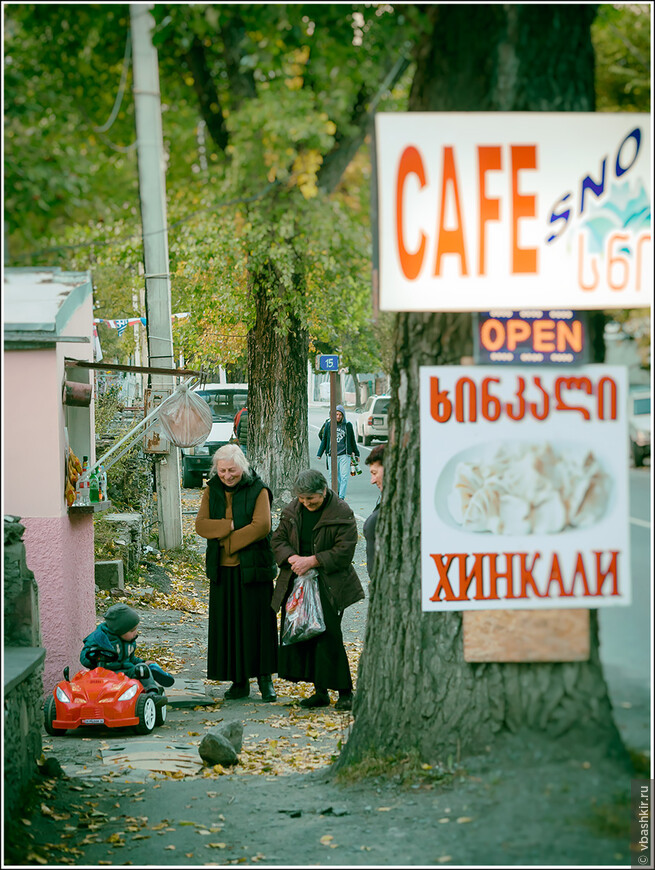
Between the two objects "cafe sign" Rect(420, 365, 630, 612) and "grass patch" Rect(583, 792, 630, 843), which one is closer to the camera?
"grass patch" Rect(583, 792, 630, 843)

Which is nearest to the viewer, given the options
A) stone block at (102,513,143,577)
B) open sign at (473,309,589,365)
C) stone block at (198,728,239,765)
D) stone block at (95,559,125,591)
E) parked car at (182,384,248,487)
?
open sign at (473,309,589,365)

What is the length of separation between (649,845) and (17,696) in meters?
3.06

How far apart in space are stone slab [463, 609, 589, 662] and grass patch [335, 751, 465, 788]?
600 millimetres

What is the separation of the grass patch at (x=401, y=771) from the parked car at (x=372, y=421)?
20948 millimetres

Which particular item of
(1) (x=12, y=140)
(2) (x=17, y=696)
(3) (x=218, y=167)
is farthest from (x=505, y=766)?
(1) (x=12, y=140)

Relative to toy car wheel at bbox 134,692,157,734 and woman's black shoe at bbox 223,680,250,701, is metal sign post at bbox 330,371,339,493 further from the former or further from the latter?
toy car wheel at bbox 134,692,157,734

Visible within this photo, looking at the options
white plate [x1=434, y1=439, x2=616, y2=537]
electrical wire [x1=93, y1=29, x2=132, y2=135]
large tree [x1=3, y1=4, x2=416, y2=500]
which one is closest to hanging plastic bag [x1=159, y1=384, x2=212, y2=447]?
large tree [x1=3, y1=4, x2=416, y2=500]

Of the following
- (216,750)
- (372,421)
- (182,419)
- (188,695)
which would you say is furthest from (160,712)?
(372,421)

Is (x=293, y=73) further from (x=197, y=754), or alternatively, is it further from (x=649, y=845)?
(x=197, y=754)

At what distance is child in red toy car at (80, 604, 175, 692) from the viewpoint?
7363 millimetres

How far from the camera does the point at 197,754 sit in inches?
269

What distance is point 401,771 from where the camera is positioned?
17.6ft

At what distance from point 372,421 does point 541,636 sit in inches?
934

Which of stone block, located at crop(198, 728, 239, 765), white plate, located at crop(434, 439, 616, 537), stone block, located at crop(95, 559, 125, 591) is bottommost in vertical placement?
stone block, located at crop(198, 728, 239, 765)
